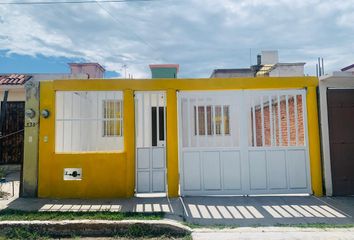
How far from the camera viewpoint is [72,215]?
219 inches

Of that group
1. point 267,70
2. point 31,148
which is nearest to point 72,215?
point 31,148

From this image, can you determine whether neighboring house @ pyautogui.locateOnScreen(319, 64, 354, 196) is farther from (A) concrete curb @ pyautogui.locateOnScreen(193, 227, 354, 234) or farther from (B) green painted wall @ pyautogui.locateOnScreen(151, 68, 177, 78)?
(B) green painted wall @ pyautogui.locateOnScreen(151, 68, 177, 78)

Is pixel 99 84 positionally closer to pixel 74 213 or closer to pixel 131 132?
pixel 131 132

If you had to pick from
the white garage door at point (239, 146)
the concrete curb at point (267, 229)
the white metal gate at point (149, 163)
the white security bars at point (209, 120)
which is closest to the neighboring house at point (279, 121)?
the white garage door at point (239, 146)

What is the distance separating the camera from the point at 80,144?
8555 mm

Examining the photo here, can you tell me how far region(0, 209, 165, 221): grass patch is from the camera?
5391 millimetres

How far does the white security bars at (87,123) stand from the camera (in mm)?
7664

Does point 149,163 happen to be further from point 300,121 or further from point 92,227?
point 300,121

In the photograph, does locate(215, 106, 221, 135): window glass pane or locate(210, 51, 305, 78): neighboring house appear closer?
locate(215, 106, 221, 135): window glass pane

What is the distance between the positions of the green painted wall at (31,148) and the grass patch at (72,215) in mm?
1362

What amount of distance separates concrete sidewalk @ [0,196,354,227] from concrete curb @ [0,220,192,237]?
47 centimetres

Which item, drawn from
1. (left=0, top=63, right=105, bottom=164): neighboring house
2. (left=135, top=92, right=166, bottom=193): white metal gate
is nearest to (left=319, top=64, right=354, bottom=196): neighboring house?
(left=135, top=92, right=166, bottom=193): white metal gate

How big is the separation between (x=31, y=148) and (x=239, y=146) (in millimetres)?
5408

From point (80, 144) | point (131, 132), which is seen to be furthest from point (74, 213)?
point (80, 144)
